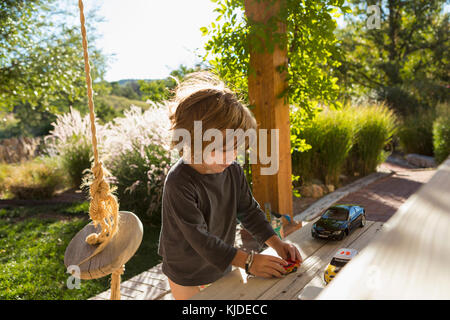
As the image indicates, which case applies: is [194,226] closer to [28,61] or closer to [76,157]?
[76,157]

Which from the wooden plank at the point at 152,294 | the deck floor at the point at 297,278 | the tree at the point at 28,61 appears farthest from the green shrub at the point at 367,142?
the tree at the point at 28,61

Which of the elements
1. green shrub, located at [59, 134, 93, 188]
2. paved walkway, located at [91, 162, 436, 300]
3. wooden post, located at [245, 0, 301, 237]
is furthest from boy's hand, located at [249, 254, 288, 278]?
green shrub, located at [59, 134, 93, 188]

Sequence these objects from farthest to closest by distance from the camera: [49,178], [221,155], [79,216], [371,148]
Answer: [371,148] → [49,178] → [79,216] → [221,155]

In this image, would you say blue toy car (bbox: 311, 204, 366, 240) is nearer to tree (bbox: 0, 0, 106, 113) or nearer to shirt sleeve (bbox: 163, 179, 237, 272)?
shirt sleeve (bbox: 163, 179, 237, 272)

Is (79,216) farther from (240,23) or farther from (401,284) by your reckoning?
(401,284)

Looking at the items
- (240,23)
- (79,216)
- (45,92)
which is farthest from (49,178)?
(240,23)

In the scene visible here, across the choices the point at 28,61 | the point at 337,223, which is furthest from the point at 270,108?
the point at 28,61

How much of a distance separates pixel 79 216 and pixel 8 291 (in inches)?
93.9

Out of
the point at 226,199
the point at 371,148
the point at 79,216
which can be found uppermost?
the point at 226,199

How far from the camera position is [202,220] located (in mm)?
1292

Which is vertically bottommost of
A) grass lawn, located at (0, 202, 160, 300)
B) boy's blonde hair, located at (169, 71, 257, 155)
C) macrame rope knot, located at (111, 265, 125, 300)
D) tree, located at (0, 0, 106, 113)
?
grass lawn, located at (0, 202, 160, 300)

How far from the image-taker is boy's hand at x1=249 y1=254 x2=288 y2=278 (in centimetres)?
119

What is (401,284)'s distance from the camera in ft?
1.11

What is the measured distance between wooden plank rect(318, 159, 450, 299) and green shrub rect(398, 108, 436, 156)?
11911 mm
